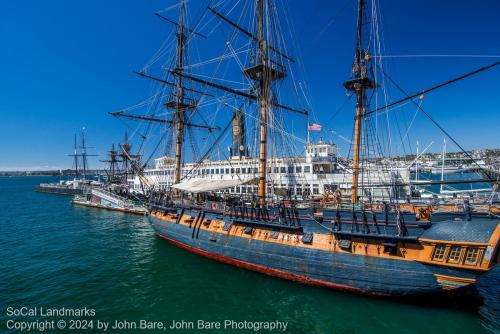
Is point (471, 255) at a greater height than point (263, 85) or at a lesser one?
lesser

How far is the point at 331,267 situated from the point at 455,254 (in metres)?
5.13

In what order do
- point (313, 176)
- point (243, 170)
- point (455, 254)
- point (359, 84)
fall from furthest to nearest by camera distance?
point (243, 170) → point (313, 176) → point (359, 84) → point (455, 254)

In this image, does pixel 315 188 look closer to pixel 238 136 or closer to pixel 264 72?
pixel 264 72

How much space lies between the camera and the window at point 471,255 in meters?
9.95

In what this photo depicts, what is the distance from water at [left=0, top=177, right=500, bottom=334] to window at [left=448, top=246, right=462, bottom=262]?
2336mm

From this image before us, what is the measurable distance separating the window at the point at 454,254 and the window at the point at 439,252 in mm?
263

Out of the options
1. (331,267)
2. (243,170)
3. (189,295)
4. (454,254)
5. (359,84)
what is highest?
(359,84)

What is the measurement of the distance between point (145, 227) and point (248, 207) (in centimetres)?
1893

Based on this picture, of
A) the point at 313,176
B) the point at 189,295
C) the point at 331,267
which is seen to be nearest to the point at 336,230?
the point at 331,267

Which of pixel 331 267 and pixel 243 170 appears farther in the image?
pixel 243 170

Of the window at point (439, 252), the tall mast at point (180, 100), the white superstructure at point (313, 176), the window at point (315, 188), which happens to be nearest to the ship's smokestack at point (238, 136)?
the white superstructure at point (313, 176)

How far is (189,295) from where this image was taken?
12.5 m

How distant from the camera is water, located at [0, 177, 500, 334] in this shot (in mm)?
10172

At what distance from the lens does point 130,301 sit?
11.9 meters
